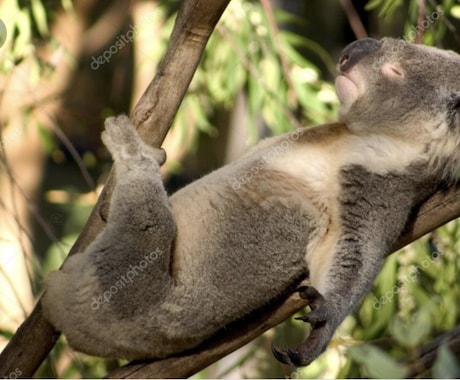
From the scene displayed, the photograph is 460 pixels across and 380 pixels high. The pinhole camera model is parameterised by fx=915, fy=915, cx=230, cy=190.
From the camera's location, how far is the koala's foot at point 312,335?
2084mm

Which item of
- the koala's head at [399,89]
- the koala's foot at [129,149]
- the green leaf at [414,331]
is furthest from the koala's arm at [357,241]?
the green leaf at [414,331]

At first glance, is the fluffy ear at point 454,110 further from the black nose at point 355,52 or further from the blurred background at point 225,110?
the blurred background at point 225,110

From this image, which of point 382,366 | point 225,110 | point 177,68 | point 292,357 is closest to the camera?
point 382,366

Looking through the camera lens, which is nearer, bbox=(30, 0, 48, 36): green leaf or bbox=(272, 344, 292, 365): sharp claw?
bbox=(272, 344, 292, 365): sharp claw

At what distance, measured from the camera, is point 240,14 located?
145 inches

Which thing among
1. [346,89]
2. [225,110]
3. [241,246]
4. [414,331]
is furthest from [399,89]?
[225,110]

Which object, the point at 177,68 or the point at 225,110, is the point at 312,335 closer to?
the point at 177,68

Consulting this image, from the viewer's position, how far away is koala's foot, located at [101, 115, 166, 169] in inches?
88.2

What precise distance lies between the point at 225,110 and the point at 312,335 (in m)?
2.59

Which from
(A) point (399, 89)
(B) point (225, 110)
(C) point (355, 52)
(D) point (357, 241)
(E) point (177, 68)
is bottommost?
(B) point (225, 110)

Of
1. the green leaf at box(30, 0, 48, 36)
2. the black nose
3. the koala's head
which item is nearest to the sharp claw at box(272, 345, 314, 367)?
the koala's head

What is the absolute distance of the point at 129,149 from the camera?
2.24 meters

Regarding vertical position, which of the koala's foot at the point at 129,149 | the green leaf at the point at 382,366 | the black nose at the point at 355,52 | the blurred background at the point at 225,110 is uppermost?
the green leaf at the point at 382,366

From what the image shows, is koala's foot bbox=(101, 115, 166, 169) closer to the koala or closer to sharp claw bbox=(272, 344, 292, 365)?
the koala
